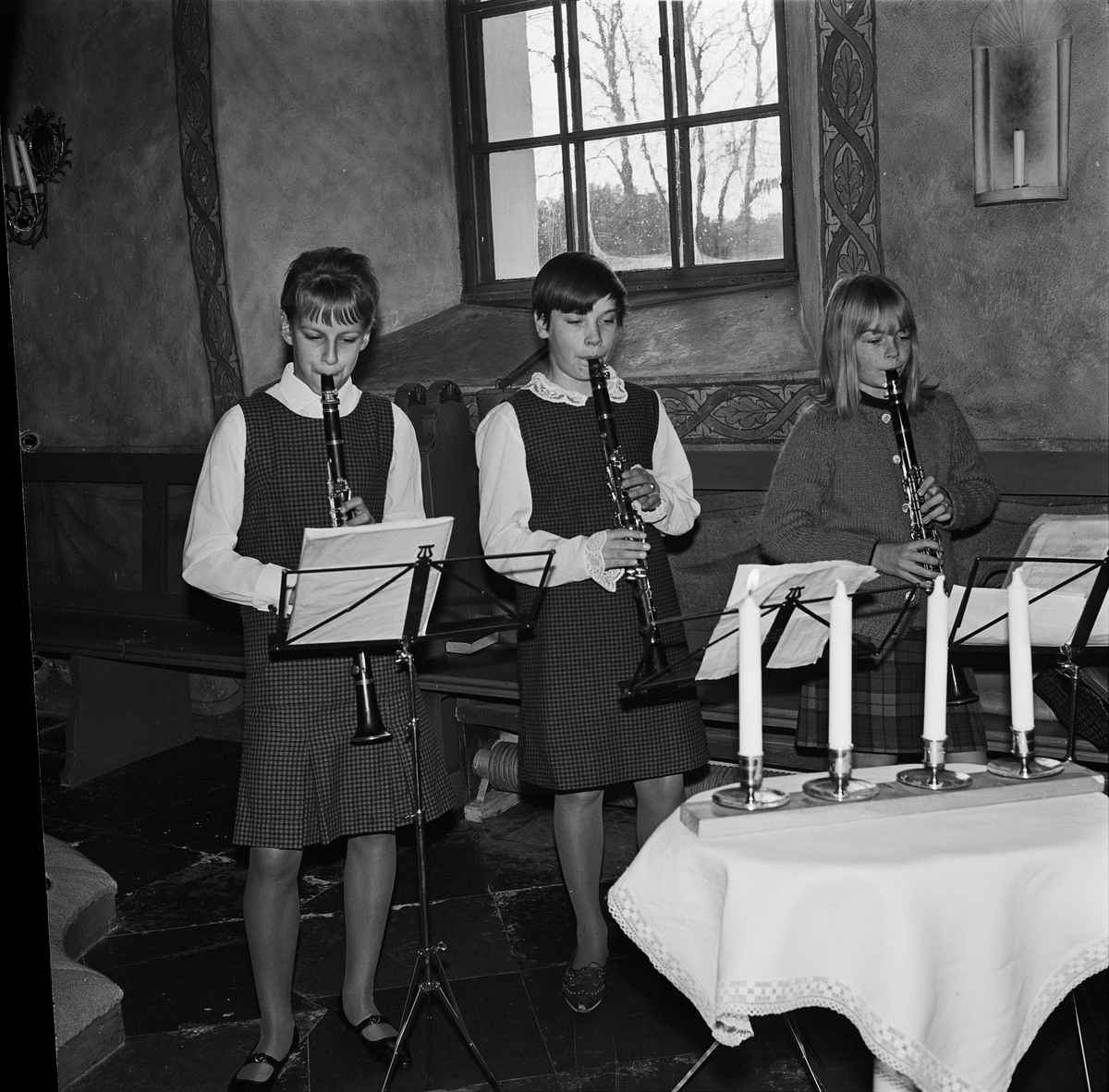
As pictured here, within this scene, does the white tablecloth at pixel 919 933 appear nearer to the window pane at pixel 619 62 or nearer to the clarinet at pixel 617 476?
the clarinet at pixel 617 476

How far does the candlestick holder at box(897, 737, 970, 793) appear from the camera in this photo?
1.95 m

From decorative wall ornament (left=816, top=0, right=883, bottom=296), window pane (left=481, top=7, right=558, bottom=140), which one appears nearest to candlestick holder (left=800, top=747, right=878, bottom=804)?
decorative wall ornament (left=816, top=0, right=883, bottom=296)

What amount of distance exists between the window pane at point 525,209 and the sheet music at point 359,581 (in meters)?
2.98

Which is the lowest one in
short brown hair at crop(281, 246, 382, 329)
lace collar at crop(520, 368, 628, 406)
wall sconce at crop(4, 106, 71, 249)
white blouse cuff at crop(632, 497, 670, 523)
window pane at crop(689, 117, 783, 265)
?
white blouse cuff at crop(632, 497, 670, 523)

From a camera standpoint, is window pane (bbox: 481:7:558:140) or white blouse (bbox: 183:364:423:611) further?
window pane (bbox: 481:7:558:140)

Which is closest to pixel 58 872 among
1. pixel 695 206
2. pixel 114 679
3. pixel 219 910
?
pixel 219 910

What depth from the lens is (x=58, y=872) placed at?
3.62m

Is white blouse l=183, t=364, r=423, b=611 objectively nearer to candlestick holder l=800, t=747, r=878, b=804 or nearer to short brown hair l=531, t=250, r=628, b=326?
short brown hair l=531, t=250, r=628, b=326

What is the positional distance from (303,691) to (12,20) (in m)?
3.59

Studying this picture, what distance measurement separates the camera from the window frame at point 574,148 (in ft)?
14.9

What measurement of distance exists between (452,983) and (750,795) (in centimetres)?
151

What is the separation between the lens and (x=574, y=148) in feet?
16.2

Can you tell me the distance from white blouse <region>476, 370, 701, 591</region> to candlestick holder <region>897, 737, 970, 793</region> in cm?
94

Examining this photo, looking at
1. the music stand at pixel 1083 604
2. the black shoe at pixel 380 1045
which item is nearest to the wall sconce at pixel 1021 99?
the music stand at pixel 1083 604
